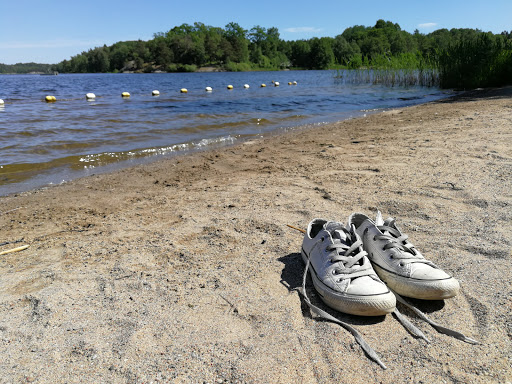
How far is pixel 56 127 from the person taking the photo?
9766mm

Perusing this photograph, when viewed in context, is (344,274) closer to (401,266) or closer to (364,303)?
(364,303)

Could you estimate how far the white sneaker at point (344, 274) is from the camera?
1897mm

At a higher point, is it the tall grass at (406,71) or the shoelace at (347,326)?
the tall grass at (406,71)

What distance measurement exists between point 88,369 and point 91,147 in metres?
6.86

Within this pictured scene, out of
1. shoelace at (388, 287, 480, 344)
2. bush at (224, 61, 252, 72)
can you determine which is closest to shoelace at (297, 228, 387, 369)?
shoelace at (388, 287, 480, 344)

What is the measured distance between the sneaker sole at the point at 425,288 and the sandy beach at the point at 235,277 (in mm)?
73

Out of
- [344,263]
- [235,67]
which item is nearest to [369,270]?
[344,263]

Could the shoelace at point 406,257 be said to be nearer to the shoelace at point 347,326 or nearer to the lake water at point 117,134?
the shoelace at point 347,326

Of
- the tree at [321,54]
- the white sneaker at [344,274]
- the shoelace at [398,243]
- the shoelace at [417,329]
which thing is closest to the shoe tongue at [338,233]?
the white sneaker at [344,274]

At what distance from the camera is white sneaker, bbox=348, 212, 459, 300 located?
1977mm

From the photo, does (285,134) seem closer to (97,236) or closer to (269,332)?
(97,236)

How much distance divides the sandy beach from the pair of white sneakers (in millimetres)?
92

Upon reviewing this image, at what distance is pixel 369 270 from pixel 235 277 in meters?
0.83

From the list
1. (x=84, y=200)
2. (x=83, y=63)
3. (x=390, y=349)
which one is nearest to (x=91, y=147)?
(x=84, y=200)
